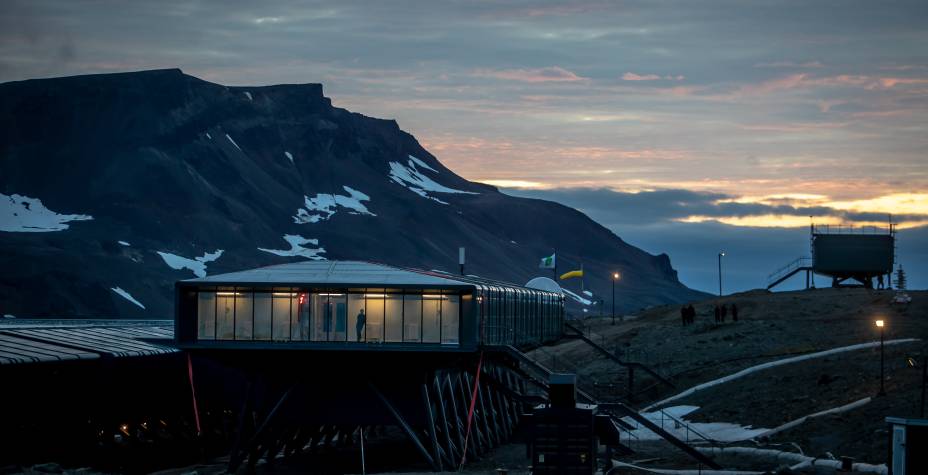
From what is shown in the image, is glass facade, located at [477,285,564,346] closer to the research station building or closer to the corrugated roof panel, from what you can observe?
the research station building

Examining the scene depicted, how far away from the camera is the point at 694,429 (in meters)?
72.9

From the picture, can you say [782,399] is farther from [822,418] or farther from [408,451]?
[408,451]

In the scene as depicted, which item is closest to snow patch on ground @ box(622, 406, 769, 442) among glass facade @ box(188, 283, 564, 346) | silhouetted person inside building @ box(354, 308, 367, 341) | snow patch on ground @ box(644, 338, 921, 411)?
snow patch on ground @ box(644, 338, 921, 411)

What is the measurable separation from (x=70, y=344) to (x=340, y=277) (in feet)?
70.5

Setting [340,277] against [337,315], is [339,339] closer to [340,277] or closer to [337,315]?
[337,315]

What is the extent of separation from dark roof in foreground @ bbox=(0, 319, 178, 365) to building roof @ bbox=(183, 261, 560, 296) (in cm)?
724

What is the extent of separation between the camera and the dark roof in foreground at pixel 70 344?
69.0 meters

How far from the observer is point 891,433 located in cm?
4544

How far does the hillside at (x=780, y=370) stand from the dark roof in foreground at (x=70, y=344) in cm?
2915

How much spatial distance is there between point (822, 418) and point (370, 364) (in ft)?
68.7

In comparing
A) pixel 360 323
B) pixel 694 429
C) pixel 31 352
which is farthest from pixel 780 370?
pixel 31 352

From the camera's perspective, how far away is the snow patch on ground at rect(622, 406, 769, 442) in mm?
68375

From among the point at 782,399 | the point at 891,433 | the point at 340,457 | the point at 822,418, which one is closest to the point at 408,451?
the point at 340,457

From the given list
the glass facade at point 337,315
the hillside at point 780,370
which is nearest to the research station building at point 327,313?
the glass facade at point 337,315
